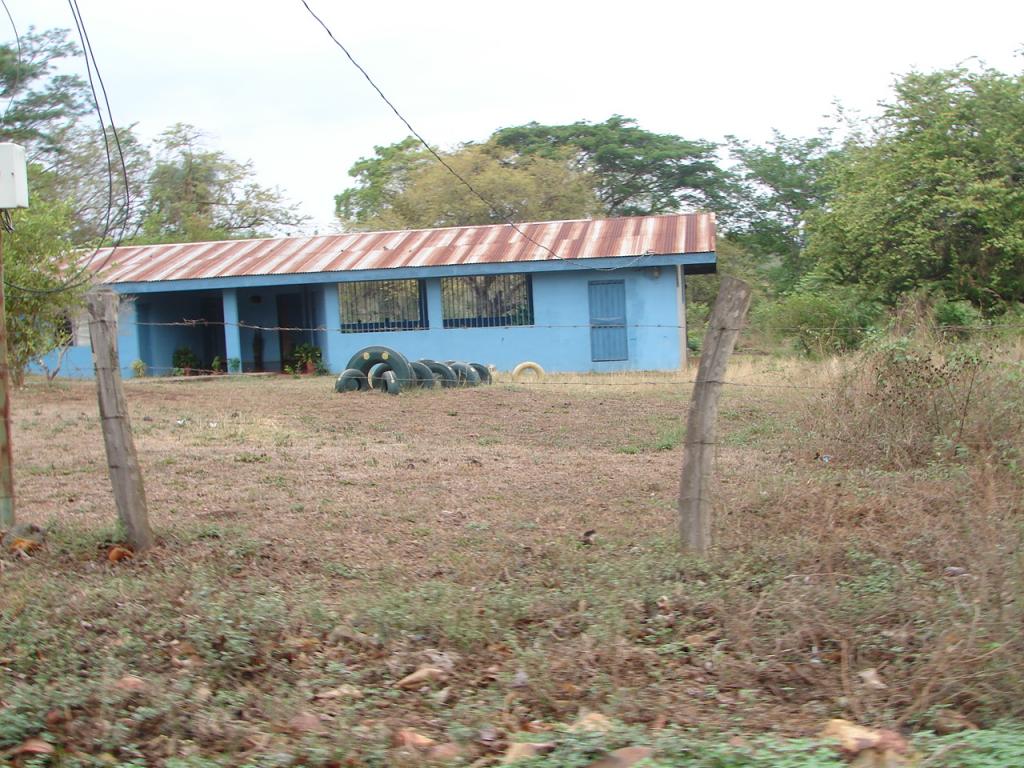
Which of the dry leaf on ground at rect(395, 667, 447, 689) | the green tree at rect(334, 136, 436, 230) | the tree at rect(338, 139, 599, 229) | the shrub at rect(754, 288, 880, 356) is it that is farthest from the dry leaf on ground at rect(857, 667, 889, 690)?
the green tree at rect(334, 136, 436, 230)

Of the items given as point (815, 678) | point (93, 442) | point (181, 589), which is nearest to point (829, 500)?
point (815, 678)

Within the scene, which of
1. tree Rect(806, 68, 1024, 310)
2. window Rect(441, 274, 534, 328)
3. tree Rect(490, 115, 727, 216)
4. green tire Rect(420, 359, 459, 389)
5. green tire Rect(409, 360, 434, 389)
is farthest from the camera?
tree Rect(490, 115, 727, 216)

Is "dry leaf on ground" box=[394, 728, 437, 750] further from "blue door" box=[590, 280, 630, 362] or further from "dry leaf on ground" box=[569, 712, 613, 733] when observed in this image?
"blue door" box=[590, 280, 630, 362]

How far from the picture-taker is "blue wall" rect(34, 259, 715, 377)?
2156 cm

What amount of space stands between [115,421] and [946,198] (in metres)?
17.2

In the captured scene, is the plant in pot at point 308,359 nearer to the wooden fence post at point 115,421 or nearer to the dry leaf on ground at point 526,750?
the wooden fence post at point 115,421

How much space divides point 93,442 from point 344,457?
9.82ft

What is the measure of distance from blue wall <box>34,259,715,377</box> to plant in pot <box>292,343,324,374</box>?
22 centimetres

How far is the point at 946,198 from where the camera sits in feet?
62.5

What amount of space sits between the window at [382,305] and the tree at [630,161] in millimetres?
15716

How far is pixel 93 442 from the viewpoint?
1089cm

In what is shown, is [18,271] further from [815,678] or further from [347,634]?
[815,678]

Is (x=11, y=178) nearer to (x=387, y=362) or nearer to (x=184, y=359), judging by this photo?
(x=387, y=362)

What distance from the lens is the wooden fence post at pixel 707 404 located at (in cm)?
563
